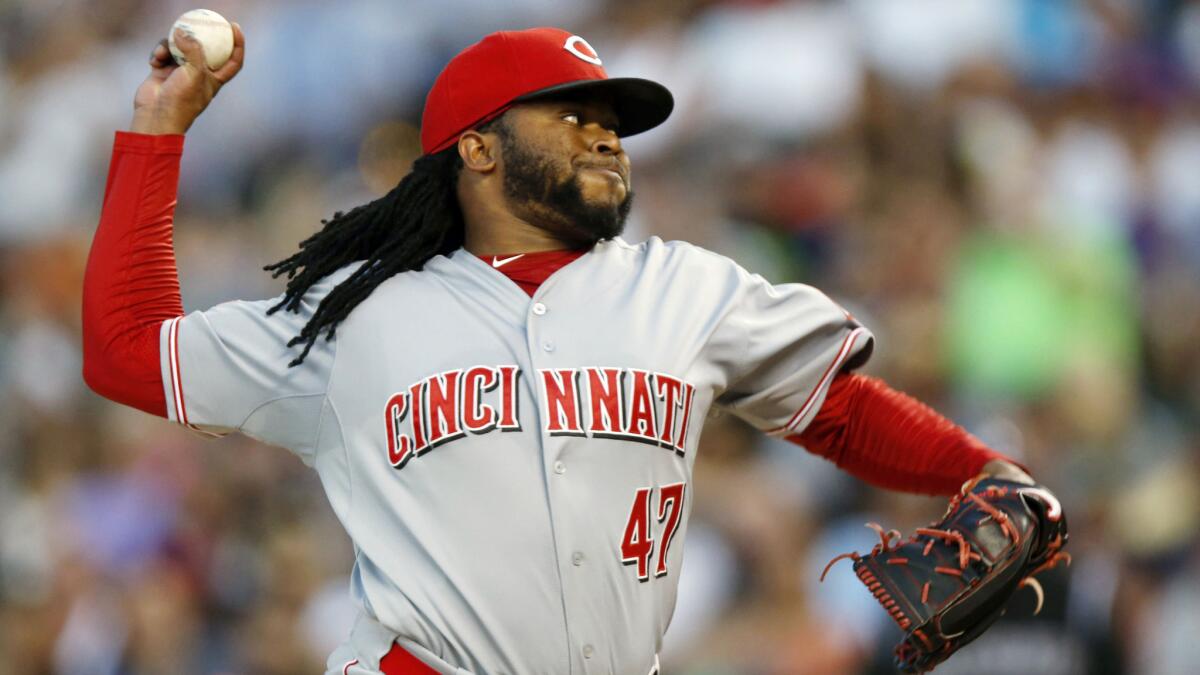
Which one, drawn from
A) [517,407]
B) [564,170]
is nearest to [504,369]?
[517,407]

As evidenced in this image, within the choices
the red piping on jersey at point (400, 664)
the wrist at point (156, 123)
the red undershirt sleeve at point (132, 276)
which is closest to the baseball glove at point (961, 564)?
the red piping on jersey at point (400, 664)

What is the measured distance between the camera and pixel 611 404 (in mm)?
2664

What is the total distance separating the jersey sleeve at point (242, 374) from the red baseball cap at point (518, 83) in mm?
474

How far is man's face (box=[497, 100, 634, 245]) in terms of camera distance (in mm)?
2863

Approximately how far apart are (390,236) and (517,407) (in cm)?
49

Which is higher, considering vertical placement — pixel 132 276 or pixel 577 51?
pixel 577 51

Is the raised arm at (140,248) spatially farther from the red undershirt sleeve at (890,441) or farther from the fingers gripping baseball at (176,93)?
the red undershirt sleeve at (890,441)

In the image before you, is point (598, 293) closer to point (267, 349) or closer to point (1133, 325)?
point (267, 349)

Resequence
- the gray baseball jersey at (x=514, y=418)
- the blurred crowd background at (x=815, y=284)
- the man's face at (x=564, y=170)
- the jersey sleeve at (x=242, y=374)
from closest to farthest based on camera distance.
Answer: the gray baseball jersey at (x=514, y=418) → the jersey sleeve at (x=242, y=374) → the man's face at (x=564, y=170) → the blurred crowd background at (x=815, y=284)

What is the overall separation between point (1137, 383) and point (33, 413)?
14.8ft

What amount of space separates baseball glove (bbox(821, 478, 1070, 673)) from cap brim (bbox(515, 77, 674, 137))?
0.91m

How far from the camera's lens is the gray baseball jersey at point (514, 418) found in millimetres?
2592

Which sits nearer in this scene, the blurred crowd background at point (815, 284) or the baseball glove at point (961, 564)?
the baseball glove at point (961, 564)

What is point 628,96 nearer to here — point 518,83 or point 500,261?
point 518,83
